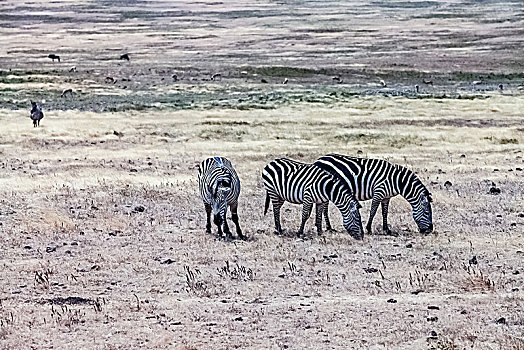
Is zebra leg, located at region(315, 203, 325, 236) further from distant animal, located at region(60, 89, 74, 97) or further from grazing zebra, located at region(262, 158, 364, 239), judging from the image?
distant animal, located at region(60, 89, 74, 97)

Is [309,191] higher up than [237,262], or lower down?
higher up

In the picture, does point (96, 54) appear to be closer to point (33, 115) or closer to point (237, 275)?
point (33, 115)

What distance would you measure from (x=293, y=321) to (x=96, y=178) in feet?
43.2

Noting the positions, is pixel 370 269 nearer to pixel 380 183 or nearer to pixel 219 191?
pixel 380 183

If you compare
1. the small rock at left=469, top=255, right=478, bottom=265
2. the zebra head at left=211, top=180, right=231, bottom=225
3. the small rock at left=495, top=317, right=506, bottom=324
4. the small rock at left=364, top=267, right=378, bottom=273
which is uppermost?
the zebra head at left=211, top=180, right=231, bottom=225

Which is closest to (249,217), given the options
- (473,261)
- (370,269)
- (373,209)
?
(373,209)

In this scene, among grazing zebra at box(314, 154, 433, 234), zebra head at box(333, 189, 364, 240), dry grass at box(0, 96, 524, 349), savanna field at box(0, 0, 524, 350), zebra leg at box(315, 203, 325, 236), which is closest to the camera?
dry grass at box(0, 96, 524, 349)

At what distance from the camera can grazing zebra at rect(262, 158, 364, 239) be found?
1647 centimetres

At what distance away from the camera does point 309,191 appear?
16.6 m

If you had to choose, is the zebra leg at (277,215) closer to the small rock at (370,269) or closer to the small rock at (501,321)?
the small rock at (370,269)

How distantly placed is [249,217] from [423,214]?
148 inches

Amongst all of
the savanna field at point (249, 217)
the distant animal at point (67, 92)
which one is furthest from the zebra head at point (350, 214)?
the distant animal at point (67, 92)

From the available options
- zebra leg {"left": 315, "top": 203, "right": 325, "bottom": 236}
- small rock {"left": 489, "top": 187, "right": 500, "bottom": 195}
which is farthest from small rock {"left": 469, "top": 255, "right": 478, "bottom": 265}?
small rock {"left": 489, "top": 187, "right": 500, "bottom": 195}

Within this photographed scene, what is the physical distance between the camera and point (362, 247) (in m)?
15.6
